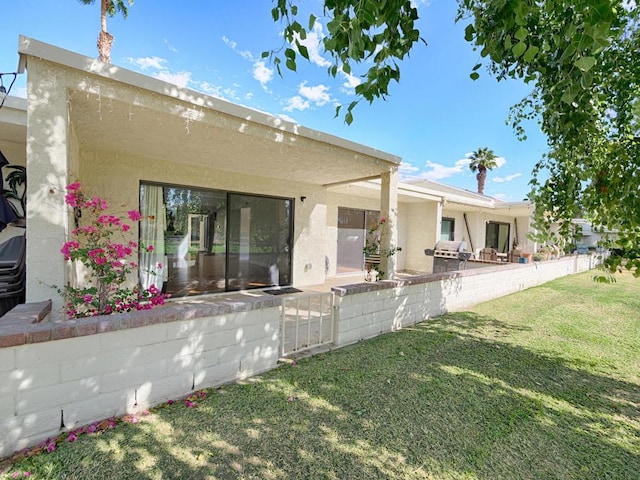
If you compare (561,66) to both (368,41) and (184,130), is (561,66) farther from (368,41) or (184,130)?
(184,130)

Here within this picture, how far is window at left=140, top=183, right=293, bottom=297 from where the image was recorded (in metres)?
6.27

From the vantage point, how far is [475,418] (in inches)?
110

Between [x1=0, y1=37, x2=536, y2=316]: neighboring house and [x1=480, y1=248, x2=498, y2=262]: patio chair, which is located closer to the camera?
[x1=0, y1=37, x2=536, y2=316]: neighboring house

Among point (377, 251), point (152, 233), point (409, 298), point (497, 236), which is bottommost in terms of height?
point (409, 298)

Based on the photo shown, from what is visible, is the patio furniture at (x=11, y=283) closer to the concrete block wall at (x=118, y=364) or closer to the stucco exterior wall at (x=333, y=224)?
the concrete block wall at (x=118, y=364)

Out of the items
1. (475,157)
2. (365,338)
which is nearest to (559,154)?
(365,338)

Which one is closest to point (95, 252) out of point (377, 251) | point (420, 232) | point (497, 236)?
point (377, 251)

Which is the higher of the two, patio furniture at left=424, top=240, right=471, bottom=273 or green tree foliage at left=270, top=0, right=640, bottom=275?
green tree foliage at left=270, top=0, right=640, bottom=275

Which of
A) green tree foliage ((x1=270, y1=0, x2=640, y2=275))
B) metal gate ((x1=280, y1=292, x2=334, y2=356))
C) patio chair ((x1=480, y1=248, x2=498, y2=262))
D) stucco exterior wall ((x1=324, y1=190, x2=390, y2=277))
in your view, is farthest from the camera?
patio chair ((x1=480, y1=248, x2=498, y2=262))

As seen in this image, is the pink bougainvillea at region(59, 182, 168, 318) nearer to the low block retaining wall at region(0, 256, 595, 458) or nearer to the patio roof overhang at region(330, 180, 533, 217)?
the low block retaining wall at region(0, 256, 595, 458)

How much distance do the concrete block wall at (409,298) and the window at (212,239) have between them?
3751 mm

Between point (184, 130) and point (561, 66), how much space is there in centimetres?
412

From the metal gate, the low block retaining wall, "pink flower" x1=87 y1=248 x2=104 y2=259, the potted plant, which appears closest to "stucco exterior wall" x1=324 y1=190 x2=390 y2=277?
the potted plant

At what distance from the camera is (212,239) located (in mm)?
6914
